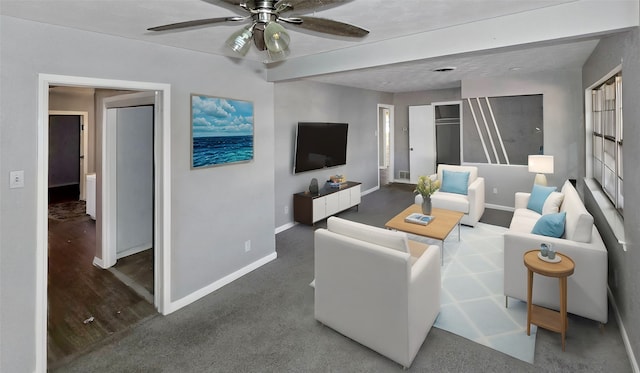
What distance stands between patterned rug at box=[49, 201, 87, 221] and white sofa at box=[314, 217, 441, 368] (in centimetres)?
567

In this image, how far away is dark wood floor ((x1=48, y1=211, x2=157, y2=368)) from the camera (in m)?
2.53

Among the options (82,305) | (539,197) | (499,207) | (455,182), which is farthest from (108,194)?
(499,207)

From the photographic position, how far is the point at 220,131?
3.25 metres

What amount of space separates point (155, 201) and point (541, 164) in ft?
17.9

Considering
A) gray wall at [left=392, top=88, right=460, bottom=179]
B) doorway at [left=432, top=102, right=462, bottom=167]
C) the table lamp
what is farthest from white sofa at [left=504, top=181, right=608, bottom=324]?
gray wall at [left=392, top=88, right=460, bottom=179]

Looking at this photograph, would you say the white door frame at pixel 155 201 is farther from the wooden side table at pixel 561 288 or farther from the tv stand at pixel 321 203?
the wooden side table at pixel 561 288

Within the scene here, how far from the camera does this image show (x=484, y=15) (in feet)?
7.23

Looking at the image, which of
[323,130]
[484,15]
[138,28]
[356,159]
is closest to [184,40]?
[138,28]

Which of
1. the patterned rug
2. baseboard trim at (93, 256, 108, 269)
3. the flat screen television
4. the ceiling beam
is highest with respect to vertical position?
the ceiling beam

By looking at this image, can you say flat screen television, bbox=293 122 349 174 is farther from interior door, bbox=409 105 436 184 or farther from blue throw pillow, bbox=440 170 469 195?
interior door, bbox=409 105 436 184

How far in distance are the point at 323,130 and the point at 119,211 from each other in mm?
3396

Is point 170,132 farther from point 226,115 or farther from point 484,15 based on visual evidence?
point 484,15

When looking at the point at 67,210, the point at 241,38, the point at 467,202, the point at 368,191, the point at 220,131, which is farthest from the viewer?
the point at 368,191

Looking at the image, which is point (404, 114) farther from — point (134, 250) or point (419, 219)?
point (134, 250)
